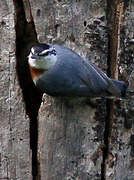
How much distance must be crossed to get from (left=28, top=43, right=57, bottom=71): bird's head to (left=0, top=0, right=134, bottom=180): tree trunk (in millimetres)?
98

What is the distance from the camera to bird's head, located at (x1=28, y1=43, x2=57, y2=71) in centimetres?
→ 277

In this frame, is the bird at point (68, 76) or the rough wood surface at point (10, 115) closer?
the bird at point (68, 76)

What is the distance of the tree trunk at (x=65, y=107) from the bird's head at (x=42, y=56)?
0.32 ft

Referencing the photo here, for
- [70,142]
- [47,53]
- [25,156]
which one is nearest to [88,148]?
[70,142]

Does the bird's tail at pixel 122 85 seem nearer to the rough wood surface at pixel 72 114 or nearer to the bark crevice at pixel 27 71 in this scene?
the rough wood surface at pixel 72 114

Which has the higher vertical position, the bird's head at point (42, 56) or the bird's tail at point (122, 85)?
the bird's head at point (42, 56)

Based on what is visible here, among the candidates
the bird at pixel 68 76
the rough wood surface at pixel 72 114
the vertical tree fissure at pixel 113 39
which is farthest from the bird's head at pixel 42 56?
the vertical tree fissure at pixel 113 39

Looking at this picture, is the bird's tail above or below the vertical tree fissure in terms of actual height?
below

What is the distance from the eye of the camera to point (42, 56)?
2846 mm

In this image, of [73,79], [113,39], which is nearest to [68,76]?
[73,79]

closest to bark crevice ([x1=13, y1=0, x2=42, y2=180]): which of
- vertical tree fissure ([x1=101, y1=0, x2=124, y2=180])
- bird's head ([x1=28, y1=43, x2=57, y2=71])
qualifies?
bird's head ([x1=28, y1=43, x2=57, y2=71])

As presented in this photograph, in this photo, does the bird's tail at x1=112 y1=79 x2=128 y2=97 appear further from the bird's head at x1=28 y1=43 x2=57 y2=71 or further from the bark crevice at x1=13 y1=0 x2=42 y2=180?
the bark crevice at x1=13 y1=0 x2=42 y2=180

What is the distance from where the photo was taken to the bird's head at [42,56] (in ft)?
9.07

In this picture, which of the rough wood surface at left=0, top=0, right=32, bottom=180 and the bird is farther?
the rough wood surface at left=0, top=0, right=32, bottom=180
